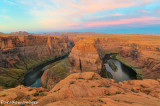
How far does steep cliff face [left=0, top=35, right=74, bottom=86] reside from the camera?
1957 inches

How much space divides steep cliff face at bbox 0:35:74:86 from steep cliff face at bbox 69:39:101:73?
34623 millimetres

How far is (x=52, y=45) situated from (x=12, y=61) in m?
42.9

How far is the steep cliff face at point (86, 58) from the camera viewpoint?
40.9 m

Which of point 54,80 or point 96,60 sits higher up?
point 96,60

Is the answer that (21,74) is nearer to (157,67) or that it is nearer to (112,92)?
(112,92)

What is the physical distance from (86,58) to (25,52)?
183ft

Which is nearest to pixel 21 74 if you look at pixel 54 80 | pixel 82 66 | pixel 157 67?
pixel 54 80

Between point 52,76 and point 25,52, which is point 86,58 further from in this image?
point 25,52

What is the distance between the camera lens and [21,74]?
161 ft

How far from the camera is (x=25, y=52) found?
6706 centimetres

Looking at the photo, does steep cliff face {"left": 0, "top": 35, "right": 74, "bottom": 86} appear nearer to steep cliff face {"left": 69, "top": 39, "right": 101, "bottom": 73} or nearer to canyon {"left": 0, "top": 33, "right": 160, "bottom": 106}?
canyon {"left": 0, "top": 33, "right": 160, "bottom": 106}

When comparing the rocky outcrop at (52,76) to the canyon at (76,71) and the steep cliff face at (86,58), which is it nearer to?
the canyon at (76,71)

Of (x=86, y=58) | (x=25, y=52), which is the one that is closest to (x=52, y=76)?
(x=86, y=58)

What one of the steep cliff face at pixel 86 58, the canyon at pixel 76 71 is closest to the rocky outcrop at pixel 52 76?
the canyon at pixel 76 71
